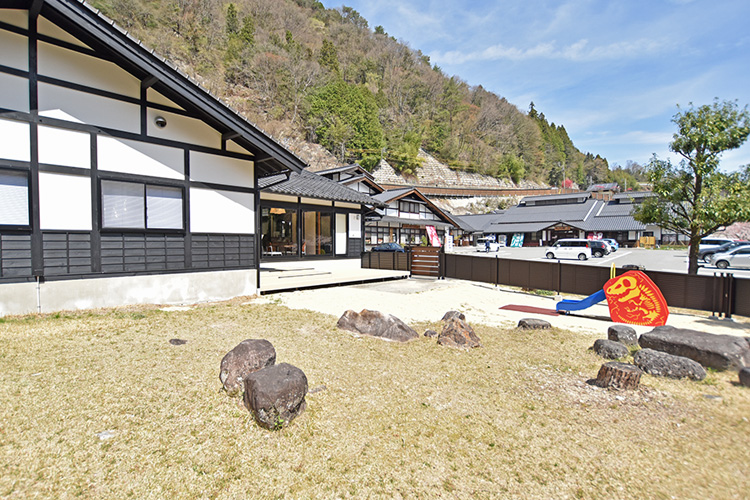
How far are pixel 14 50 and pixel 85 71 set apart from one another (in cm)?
93

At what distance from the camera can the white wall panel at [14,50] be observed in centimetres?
579

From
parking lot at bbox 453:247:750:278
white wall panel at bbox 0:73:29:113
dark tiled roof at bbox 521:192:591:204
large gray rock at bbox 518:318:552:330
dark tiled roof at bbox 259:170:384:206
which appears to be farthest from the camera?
dark tiled roof at bbox 521:192:591:204

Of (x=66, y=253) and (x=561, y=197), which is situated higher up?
(x=561, y=197)

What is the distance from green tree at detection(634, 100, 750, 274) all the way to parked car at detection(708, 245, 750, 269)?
14.0 meters

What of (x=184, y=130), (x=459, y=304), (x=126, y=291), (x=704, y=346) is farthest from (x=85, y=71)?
(x=704, y=346)

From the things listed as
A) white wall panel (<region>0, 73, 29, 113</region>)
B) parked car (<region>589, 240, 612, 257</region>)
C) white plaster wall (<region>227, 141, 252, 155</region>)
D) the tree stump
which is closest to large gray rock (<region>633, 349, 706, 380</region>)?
the tree stump

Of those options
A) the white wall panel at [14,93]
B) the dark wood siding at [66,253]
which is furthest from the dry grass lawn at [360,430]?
the white wall panel at [14,93]

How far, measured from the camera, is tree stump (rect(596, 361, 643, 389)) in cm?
393

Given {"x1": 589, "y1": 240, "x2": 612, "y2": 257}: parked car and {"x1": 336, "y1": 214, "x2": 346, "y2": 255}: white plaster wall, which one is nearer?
{"x1": 336, "y1": 214, "x2": 346, "y2": 255}: white plaster wall

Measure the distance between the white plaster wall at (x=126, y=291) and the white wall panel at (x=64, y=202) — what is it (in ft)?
3.36

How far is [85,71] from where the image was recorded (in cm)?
661

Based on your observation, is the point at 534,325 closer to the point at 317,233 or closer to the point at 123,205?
the point at 123,205

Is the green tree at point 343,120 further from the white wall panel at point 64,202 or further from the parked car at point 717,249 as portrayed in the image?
the white wall panel at point 64,202

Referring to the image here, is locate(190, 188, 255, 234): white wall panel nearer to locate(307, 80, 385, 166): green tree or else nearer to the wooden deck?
the wooden deck
